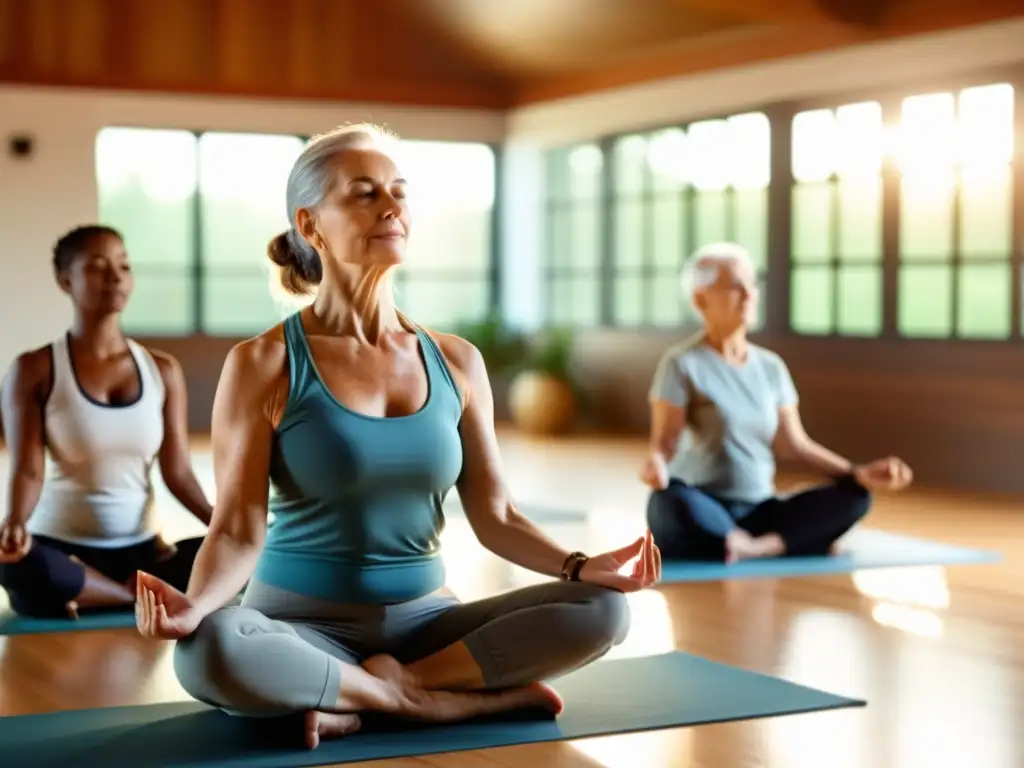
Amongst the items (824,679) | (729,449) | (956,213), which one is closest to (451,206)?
(956,213)

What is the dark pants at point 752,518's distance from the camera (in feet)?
17.3

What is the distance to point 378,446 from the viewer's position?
9.83 ft

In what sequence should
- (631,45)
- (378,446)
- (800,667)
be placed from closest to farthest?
(378,446), (800,667), (631,45)

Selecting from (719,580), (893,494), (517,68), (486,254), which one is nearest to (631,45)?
(517,68)

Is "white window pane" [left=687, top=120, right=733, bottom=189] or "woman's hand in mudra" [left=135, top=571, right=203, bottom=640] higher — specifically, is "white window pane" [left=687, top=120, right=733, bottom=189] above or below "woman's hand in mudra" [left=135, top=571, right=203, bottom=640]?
above

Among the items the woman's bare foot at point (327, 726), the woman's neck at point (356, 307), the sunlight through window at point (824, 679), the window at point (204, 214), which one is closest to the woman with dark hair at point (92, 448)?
the woman's neck at point (356, 307)

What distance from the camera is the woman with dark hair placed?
4.28 meters

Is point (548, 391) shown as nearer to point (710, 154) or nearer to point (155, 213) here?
point (710, 154)

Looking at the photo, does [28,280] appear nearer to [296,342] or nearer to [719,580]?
[719,580]

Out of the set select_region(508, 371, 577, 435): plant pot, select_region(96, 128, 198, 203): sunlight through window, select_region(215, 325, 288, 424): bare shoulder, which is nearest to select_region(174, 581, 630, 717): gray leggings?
select_region(215, 325, 288, 424): bare shoulder

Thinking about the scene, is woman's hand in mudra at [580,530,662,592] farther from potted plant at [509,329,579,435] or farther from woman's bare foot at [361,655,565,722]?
potted plant at [509,329,579,435]

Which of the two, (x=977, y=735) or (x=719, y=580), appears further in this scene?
(x=719, y=580)

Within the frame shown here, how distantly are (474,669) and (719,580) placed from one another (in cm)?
202

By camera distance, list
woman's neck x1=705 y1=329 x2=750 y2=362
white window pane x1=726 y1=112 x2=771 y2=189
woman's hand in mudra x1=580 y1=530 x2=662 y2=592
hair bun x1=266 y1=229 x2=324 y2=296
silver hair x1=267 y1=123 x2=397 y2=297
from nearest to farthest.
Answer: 1. woman's hand in mudra x1=580 y1=530 x2=662 y2=592
2. silver hair x1=267 y1=123 x2=397 y2=297
3. hair bun x1=266 y1=229 x2=324 y2=296
4. woman's neck x1=705 y1=329 x2=750 y2=362
5. white window pane x1=726 y1=112 x2=771 y2=189
